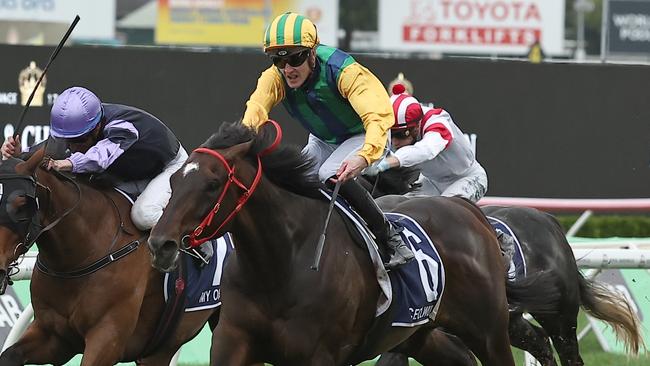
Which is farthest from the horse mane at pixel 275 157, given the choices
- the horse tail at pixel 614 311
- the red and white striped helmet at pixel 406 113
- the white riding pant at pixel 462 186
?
the horse tail at pixel 614 311

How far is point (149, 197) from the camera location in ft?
18.6

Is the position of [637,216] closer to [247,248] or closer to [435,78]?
[435,78]

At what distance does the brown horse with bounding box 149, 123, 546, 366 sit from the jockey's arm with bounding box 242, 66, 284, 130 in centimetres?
24

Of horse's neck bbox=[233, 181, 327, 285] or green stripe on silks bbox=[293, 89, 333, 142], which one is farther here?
green stripe on silks bbox=[293, 89, 333, 142]

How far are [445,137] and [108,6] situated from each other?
49.1ft

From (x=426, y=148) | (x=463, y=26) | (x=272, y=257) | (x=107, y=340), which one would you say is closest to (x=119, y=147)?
(x=107, y=340)

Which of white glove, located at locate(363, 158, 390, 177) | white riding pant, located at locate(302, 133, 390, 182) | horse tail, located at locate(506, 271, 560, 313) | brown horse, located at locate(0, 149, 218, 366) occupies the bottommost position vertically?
horse tail, located at locate(506, 271, 560, 313)

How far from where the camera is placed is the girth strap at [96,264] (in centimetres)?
532

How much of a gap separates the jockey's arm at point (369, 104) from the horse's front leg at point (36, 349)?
145 cm

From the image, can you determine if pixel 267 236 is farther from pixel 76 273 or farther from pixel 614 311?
pixel 614 311

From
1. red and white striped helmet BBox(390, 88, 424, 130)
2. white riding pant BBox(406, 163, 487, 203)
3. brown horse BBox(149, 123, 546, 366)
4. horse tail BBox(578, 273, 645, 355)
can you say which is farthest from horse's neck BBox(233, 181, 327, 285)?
horse tail BBox(578, 273, 645, 355)

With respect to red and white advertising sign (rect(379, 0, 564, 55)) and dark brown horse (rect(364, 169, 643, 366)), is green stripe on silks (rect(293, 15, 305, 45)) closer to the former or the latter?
dark brown horse (rect(364, 169, 643, 366))

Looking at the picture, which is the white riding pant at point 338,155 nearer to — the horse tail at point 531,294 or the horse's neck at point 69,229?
the horse's neck at point 69,229

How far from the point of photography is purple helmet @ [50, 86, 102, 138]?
17.7 feet
